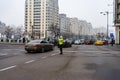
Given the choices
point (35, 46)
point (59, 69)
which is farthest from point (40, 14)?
point (59, 69)

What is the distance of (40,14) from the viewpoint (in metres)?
137

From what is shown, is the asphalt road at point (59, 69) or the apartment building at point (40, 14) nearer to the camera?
the asphalt road at point (59, 69)

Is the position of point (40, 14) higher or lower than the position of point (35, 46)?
higher

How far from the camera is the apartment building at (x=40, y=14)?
12914 centimetres

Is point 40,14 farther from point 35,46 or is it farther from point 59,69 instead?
point 59,69

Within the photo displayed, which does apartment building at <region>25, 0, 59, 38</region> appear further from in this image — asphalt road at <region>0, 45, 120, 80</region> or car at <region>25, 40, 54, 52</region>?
asphalt road at <region>0, 45, 120, 80</region>

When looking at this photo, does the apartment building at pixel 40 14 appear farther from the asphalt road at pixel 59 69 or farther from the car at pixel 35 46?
the asphalt road at pixel 59 69

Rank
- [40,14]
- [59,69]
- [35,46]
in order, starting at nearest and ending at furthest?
[59,69] < [35,46] < [40,14]

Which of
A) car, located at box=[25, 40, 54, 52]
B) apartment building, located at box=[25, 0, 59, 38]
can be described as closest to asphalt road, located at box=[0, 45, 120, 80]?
car, located at box=[25, 40, 54, 52]

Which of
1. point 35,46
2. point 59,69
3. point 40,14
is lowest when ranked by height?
point 59,69

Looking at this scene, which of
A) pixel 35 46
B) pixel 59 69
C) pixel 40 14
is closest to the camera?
pixel 59 69

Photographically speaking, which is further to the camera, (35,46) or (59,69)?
(35,46)

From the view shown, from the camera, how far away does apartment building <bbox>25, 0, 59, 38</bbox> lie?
129m

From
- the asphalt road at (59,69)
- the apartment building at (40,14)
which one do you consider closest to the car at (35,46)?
the asphalt road at (59,69)
